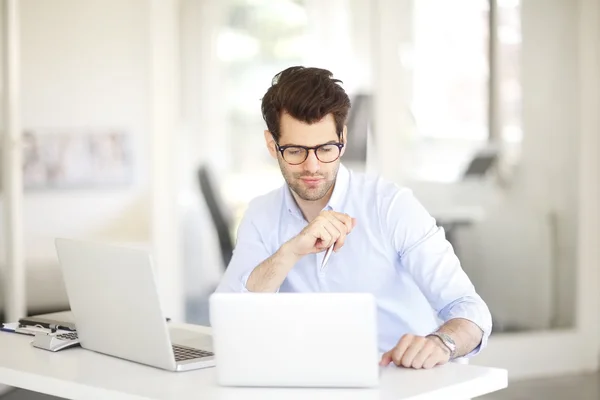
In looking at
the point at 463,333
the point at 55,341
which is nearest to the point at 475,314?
the point at 463,333

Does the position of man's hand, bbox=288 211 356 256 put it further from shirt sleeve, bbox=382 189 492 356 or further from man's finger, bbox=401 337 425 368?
man's finger, bbox=401 337 425 368

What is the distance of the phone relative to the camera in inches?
94.7

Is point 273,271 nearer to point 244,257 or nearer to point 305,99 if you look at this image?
point 244,257

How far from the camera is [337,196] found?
2.70m

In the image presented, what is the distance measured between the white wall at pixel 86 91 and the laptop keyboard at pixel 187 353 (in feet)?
8.35

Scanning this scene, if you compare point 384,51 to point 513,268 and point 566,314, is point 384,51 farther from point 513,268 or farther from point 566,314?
point 566,314

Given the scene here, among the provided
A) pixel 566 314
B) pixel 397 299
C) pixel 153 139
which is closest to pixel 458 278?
pixel 397 299

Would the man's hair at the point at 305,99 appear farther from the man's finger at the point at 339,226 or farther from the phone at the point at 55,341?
the phone at the point at 55,341

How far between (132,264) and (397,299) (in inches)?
33.0

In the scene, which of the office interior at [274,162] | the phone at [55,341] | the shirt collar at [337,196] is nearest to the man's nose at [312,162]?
the shirt collar at [337,196]

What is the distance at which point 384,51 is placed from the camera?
5.16m

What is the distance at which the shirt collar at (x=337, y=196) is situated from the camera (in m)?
2.69

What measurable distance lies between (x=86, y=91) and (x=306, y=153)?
2.50 metres

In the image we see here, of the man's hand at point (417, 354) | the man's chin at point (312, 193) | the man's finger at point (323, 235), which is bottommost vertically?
the man's hand at point (417, 354)
